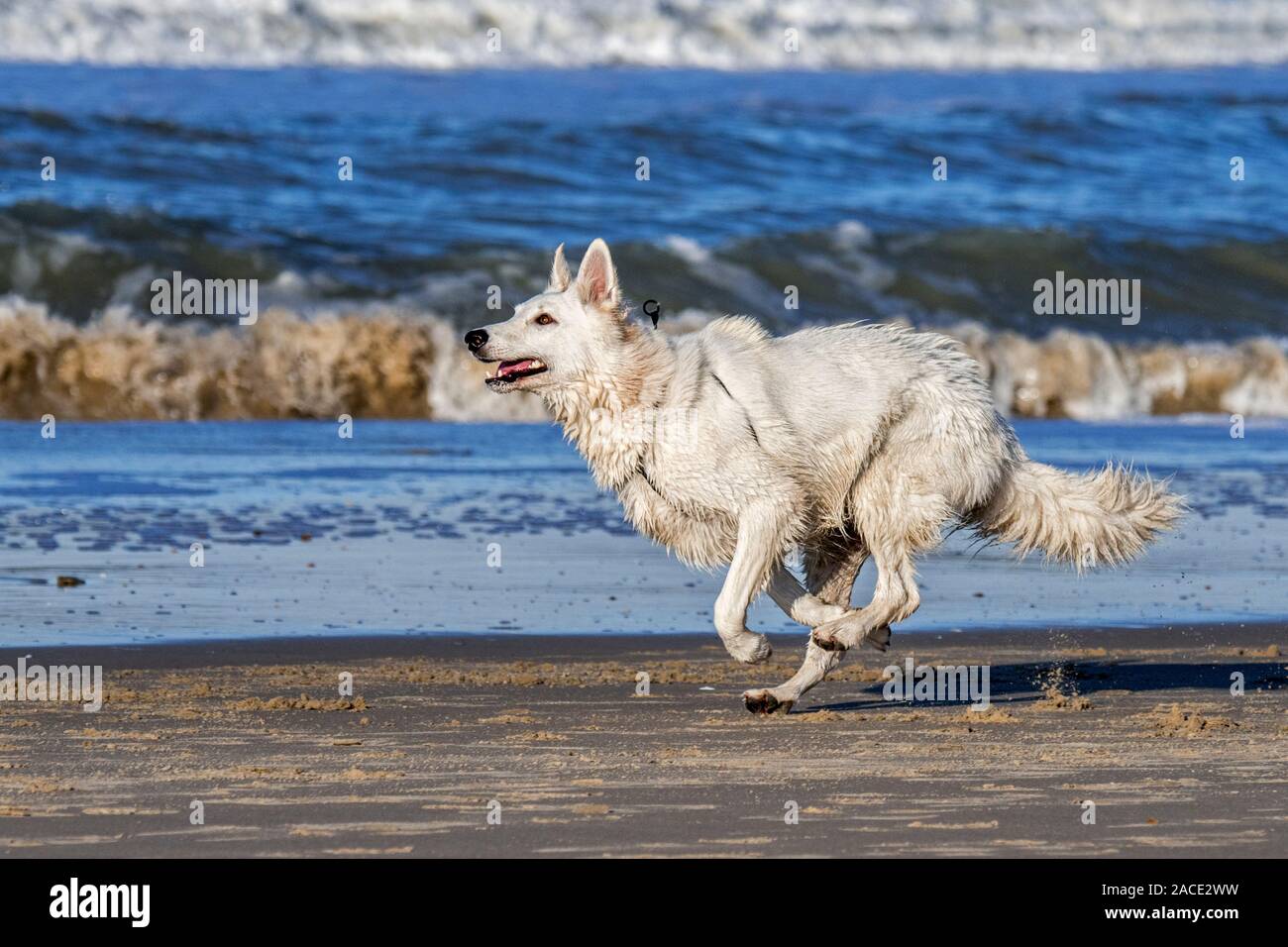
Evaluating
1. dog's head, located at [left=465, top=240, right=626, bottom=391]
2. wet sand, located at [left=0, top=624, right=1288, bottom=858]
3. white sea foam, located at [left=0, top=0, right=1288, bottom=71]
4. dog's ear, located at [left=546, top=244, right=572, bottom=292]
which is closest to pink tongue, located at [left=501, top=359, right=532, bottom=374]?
dog's head, located at [left=465, top=240, right=626, bottom=391]

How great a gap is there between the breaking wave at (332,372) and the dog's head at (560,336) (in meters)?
12.1

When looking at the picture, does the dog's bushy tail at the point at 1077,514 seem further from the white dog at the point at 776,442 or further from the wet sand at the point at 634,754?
the wet sand at the point at 634,754

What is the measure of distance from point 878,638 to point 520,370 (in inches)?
70.4

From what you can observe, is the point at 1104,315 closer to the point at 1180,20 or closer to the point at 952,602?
the point at 952,602

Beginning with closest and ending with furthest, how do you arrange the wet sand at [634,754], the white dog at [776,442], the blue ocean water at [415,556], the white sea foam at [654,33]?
1. the wet sand at [634,754]
2. the white dog at [776,442]
3. the blue ocean water at [415,556]
4. the white sea foam at [654,33]

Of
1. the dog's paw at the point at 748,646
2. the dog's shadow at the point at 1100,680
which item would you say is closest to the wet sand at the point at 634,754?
the dog's shadow at the point at 1100,680

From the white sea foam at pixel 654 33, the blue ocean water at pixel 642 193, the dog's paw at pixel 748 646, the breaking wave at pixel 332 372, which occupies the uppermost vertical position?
the white sea foam at pixel 654 33

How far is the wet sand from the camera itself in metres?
5.73

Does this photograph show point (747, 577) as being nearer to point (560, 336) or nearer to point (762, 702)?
point (762, 702)

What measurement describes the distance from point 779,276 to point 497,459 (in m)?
8.53

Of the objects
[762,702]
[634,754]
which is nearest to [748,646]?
[762,702]

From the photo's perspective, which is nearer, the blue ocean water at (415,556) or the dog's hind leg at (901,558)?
the dog's hind leg at (901,558)

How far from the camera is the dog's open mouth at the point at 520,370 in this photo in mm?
8344

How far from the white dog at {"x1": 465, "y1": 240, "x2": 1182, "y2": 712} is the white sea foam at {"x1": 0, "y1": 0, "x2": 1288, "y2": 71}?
91.8 ft
